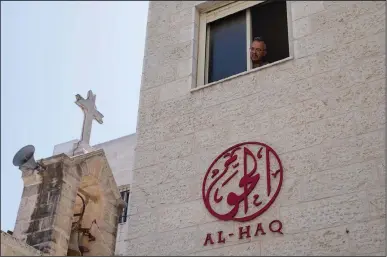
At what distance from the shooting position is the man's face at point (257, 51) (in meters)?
7.87

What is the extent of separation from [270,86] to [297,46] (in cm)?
58

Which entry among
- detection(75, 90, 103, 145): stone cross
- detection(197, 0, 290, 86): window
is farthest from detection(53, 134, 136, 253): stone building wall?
detection(197, 0, 290, 86): window

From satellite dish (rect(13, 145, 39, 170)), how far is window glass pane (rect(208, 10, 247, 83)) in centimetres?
237


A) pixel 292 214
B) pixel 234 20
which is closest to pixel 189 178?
pixel 292 214

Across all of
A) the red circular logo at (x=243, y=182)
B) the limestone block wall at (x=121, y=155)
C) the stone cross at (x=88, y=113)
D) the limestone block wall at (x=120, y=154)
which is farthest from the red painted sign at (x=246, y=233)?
the limestone block wall at (x=121, y=155)

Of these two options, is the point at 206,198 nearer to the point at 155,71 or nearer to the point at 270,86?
the point at 270,86

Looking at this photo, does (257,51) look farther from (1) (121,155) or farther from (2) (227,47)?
(1) (121,155)

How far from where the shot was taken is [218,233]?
6578 mm

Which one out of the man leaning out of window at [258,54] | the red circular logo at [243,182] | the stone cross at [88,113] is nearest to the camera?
the red circular logo at [243,182]

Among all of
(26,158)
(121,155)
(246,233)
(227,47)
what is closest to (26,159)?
(26,158)

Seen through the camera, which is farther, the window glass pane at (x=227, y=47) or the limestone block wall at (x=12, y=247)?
the window glass pane at (x=227, y=47)

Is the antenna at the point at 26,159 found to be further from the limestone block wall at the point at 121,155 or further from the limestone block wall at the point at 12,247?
the limestone block wall at the point at 121,155

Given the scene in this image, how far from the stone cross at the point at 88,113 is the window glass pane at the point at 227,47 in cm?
249

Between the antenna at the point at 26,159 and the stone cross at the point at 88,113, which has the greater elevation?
the stone cross at the point at 88,113
